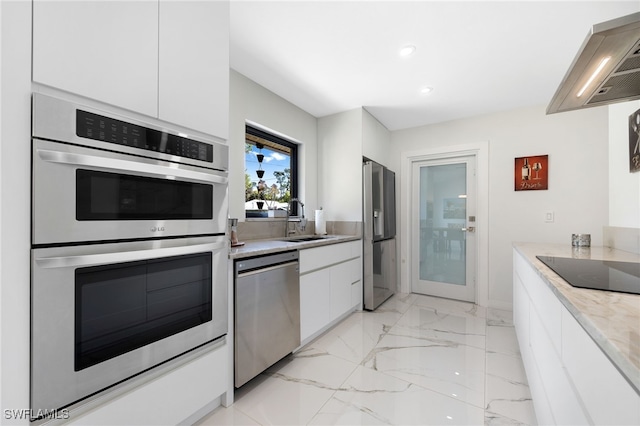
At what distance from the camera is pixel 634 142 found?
1.79 meters

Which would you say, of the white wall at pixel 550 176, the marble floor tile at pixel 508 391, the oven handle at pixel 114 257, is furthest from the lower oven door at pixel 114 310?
the white wall at pixel 550 176

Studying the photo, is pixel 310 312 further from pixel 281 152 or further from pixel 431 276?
pixel 431 276

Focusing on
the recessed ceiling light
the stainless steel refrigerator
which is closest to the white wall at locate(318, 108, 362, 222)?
the stainless steel refrigerator

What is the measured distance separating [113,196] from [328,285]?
1908mm

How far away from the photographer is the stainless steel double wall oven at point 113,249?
0.89 metres

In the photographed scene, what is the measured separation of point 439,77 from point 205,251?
8.25 feet

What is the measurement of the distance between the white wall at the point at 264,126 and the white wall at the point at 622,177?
2.75 meters

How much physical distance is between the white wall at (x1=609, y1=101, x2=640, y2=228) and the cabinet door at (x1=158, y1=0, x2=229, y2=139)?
105 inches

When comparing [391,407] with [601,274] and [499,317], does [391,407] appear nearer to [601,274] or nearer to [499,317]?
[601,274]

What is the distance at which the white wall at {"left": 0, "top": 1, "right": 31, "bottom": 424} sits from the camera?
2.66 feet

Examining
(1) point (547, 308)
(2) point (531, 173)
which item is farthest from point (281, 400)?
(2) point (531, 173)

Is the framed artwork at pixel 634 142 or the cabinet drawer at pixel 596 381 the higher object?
the framed artwork at pixel 634 142

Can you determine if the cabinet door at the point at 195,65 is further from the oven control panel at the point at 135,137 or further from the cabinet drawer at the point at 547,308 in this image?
the cabinet drawer at the point at 547,308

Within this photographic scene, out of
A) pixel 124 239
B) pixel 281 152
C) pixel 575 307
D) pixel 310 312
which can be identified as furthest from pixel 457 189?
pixel 124 239
